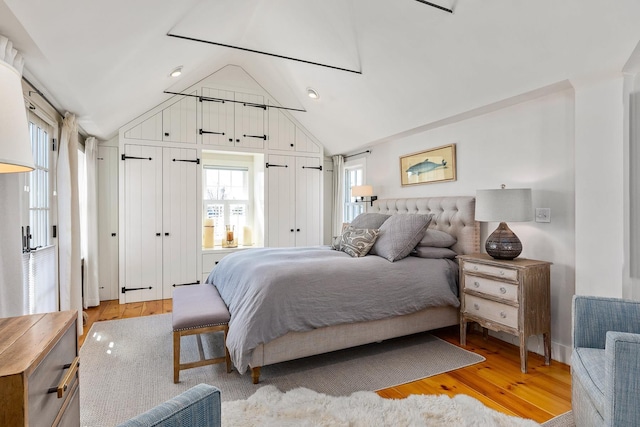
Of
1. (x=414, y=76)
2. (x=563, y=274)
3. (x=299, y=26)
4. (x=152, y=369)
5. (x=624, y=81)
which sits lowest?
(x=152, y=369)

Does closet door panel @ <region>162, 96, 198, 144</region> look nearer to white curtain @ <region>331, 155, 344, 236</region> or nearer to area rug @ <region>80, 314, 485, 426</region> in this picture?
white curtain @ <region>331, 155, 344, 236</region>

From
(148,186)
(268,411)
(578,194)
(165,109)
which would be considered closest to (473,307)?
(578,194)

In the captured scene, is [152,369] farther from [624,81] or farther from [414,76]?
[624,81]

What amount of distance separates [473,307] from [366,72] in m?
2.55

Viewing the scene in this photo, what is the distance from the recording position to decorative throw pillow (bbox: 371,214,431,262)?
9.84 ft

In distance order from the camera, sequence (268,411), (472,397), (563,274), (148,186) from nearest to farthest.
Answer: (268,411) → (472,397) → (563,274) → (148,186)

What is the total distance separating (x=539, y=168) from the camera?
2.79 m

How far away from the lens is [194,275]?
15.6 ft

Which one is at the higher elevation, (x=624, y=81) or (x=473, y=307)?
(x=624, y=81)

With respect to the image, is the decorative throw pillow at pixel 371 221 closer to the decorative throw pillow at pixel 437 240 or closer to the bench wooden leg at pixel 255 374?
the decorative throw pillow at pixel 437 240

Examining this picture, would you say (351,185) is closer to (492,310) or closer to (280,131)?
(280,131)

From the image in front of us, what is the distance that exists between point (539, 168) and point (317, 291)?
2.10 m

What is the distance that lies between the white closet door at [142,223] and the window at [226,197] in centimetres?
84

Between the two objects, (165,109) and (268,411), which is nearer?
(268,411)
